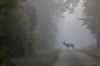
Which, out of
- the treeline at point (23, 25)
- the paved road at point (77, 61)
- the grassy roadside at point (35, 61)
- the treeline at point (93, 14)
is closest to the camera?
the treeline at point (23, 25)

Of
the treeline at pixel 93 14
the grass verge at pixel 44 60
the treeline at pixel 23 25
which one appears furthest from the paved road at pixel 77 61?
the treeline at pixel 93 14

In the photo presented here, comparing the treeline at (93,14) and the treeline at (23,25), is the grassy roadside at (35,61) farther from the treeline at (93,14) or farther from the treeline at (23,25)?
the treeline at (93,14)

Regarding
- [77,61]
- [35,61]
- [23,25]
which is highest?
[23,25]

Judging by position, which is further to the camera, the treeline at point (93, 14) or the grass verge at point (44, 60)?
the treeline at point (93, 14)

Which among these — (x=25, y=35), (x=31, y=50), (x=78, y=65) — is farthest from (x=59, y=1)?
(x=78, y=65)

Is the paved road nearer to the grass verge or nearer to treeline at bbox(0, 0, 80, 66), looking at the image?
the grass verge

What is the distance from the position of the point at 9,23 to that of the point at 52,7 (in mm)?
37502

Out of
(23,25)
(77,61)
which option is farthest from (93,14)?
(77,61)

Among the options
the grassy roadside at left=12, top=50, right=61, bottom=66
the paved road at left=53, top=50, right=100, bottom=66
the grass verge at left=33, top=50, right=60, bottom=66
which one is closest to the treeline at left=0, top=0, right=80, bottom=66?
the grassy roadside at left=12, top=50, right=61, bottom=66

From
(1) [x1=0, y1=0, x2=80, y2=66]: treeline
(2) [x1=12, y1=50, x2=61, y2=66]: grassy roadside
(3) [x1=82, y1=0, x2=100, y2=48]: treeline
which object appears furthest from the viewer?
(3) [x1=82, y1=0, x2=100, y2=48]: treeline

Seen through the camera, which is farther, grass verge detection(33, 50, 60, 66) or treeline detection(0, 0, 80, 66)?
grass verge detection(33, 50, 60, 66)

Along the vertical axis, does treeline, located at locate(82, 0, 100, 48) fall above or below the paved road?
above

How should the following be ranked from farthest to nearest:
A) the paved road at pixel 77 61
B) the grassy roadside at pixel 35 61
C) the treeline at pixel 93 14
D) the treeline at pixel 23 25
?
the treeline at pixel 93 14
the paved road at pixel 77 61
the grassy roadside at pixel 35 61
the treeline at pixel 23 25

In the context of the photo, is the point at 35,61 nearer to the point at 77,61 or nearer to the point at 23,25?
the point at 77,61
